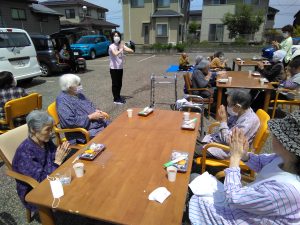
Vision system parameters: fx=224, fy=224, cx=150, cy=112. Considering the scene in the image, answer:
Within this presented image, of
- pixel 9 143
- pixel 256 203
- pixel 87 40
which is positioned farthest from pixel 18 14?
pixel 256 203

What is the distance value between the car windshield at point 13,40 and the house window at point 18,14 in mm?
11800

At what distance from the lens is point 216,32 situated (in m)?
23.7

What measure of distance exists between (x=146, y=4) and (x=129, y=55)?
693cm

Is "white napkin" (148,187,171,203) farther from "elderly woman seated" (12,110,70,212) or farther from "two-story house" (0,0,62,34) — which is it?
"two-story house" (0,0,62,34)

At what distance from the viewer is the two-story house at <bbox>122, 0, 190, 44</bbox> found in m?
21.1

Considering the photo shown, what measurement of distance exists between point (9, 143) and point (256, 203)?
2.18 meters

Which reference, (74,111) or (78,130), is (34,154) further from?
(74,111)

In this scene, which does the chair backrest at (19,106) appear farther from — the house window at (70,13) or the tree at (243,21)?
the house window at (70,13)

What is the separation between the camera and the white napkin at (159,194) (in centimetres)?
146

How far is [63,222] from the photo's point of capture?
7.52ft

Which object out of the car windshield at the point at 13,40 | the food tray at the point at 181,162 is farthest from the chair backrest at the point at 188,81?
the car windshield at the point at 13,40

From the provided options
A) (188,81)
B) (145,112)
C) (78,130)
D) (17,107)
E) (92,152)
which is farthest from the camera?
(188,81)

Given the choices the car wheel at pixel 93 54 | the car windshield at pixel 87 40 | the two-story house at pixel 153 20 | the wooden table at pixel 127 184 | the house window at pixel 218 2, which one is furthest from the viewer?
the house window at pixel 218 2

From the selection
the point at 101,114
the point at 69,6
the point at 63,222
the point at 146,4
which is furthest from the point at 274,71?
the point at 69,6
